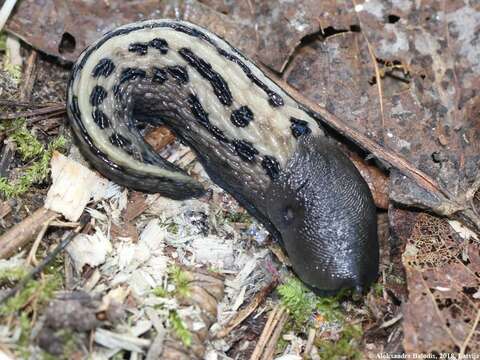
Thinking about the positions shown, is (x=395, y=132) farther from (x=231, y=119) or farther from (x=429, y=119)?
(x=231, y=119)

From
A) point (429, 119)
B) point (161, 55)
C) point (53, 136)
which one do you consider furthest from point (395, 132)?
point (53, 136)

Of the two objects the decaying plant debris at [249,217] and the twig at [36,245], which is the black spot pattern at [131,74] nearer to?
the decaying plant debris at [249,217]

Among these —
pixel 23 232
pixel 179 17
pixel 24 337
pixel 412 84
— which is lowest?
pixel 24 337

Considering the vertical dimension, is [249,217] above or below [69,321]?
above

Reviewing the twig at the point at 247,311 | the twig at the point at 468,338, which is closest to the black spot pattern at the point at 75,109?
the twig at the point at 247,311

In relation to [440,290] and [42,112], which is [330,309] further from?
[42,112]

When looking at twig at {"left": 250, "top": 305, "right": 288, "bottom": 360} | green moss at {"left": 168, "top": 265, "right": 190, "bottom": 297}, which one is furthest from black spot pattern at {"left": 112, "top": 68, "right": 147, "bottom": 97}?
twig at {"left": 250, "top": 305, "right": 288, "bottom": 360}

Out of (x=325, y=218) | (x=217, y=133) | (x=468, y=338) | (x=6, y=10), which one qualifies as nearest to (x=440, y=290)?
(x=468, y=338)
